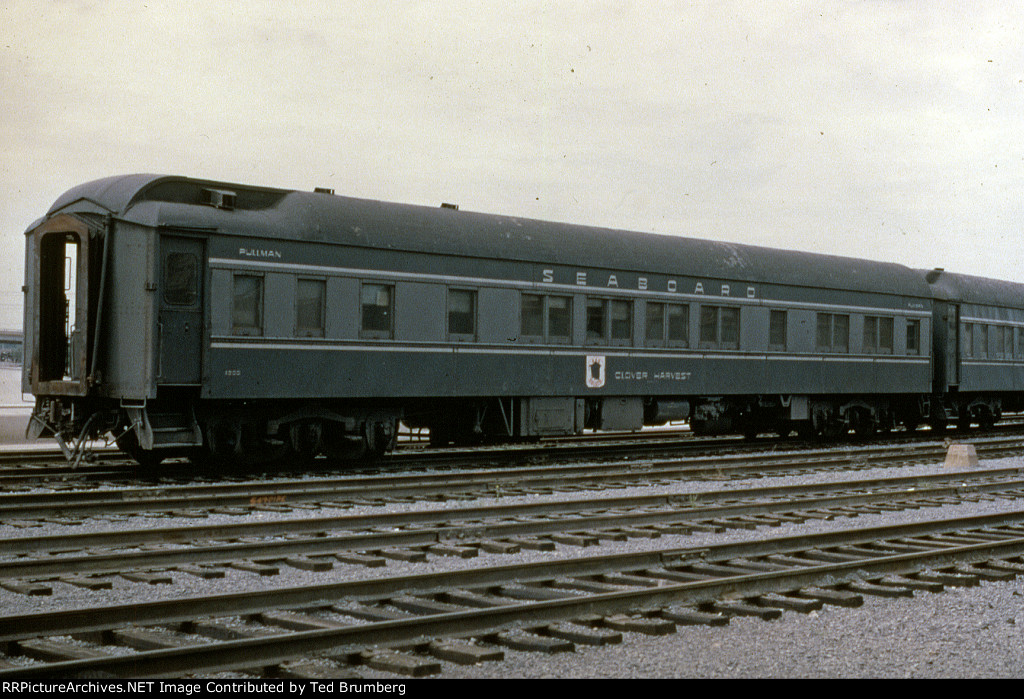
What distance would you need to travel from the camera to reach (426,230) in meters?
16.4

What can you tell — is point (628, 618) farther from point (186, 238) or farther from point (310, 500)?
point (186, 238)

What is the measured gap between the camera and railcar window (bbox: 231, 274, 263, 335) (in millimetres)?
14375

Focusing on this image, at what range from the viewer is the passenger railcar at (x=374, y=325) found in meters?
14.0

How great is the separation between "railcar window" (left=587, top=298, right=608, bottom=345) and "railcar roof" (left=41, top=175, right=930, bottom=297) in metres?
A: 0.64

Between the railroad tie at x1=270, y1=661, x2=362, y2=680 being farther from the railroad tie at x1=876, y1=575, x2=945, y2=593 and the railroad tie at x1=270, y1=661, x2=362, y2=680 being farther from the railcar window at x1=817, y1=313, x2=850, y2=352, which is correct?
the railcar window at x1=817, y1=313, x2=850, y2=352

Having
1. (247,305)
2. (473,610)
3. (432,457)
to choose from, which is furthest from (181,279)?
(473,610)

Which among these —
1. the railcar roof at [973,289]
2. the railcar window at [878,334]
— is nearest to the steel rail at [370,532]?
the railcar window at [878,334]

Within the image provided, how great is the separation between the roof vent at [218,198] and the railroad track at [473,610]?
27.7 ft

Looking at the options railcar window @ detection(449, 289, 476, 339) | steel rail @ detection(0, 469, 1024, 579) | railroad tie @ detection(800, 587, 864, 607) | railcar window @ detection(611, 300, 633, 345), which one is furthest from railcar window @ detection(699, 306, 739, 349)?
railroad tie @ detection(800, 587, 864, 607)

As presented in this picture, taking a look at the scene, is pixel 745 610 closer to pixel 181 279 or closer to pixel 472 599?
pixel 472 599

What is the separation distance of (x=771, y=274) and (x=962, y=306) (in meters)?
6.97

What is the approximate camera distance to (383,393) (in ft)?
51.6

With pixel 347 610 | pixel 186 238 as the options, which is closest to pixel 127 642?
pixel 347 610

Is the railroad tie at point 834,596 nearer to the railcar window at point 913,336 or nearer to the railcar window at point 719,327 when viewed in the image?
the railcar window at point 719,327
